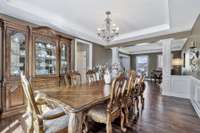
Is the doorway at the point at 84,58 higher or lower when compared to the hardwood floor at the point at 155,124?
higher

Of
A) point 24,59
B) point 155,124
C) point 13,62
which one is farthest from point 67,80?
point 155,124

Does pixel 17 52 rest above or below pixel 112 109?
above

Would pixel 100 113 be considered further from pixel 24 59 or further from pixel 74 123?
pixel 24 59

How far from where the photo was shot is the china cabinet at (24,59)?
104 inches

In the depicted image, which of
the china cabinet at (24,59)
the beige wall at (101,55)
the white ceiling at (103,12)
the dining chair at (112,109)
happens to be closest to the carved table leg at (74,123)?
the dining chair at (112,109)

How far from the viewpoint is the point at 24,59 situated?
302 cm

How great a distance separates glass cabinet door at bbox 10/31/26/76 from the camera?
111 inches

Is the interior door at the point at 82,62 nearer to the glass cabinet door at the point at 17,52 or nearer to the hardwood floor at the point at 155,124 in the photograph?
the glass cabinet door at the point at 17,52

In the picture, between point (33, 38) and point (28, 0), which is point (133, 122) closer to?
point (33, 38)

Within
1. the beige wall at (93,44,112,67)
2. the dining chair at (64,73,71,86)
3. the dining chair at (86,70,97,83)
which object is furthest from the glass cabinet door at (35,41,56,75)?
the beige wall at (93,44,112,67)

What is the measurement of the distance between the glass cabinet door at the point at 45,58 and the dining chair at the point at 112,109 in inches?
83.2

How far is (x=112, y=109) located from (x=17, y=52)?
2561 millimetres

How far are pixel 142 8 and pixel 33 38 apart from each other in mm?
2871

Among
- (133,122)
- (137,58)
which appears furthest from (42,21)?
(137,58)
